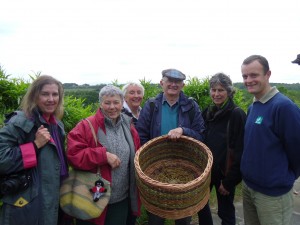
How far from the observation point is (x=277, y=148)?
91.2 inches

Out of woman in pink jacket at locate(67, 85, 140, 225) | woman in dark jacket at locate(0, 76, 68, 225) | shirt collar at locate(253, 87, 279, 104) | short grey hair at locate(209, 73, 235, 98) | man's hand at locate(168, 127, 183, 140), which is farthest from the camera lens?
short grey hair at locate(209, 73, 235, 98)

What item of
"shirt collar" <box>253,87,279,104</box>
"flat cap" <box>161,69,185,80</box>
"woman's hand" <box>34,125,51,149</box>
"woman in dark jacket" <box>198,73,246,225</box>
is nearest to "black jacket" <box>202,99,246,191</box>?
"woman in dark jacket" <box>198,73,246,225</box>

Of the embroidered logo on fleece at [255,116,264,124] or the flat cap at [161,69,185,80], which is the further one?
the flat cap at [161,69,185,80]

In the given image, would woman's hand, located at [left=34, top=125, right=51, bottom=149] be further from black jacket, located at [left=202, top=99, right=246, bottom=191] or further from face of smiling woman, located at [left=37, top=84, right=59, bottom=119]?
black jacket, located at [left=202, top=99, right=246, bottom=191]

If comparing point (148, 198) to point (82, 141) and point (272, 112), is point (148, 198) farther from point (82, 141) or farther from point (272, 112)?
point (272, 112)

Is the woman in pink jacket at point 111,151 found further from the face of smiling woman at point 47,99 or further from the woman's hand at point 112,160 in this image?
the face of smiling woman at point 47,99

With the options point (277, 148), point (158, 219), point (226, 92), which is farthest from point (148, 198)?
point (226, 92)

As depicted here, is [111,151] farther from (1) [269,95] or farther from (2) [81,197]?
(1) [269,95]

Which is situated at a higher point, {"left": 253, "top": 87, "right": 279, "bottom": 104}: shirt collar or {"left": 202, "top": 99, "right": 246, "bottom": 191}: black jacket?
{"left": 253, "top": 87, "right": 279, "bottom": 104}: shirt collar

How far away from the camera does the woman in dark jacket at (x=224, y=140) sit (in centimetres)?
277

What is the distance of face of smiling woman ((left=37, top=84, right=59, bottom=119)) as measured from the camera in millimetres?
2189

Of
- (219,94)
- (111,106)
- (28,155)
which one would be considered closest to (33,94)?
(28,155)

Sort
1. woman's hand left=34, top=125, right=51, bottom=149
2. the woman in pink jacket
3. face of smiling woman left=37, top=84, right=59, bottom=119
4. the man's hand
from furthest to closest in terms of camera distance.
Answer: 1. the man's hand
2. the woman in pink jacket
3. face of smiling woman left=37, top=84, right=59, bottom=119
4. woman's hand left=34, top=125, right=51, bottom=149

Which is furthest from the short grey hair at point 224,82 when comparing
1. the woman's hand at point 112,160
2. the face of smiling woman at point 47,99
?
the face of smiling woman at point 47,99
